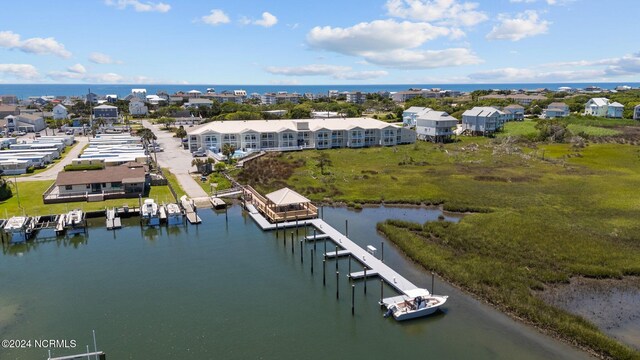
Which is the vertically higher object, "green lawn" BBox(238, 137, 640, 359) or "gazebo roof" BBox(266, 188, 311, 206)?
"gazebo roof" BBox(266, 188, 311, 206)

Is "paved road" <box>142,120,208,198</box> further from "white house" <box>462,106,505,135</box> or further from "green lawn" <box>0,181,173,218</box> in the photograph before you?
"white house" <box>462,106,505,135</box>

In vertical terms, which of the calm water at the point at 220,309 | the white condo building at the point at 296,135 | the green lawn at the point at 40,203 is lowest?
the calm water at the point at 220,309

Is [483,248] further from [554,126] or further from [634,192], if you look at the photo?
[554,126]

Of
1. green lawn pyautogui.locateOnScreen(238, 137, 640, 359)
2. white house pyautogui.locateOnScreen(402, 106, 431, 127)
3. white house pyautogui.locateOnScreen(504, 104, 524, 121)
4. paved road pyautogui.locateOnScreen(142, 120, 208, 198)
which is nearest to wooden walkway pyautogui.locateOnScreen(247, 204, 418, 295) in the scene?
green lawn pyautogui.locateOnScreen(238, 137, 640, 359)

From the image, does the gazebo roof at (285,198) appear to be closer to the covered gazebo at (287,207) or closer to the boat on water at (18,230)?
the covered gazebo at (287,207)

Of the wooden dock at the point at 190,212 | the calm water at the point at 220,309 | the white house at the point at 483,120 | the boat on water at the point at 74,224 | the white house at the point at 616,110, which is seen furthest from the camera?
the white house at the point at 616,110

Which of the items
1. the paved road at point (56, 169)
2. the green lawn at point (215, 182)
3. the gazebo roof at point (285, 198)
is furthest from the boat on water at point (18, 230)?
the gazebo roof at point (285, 198)
